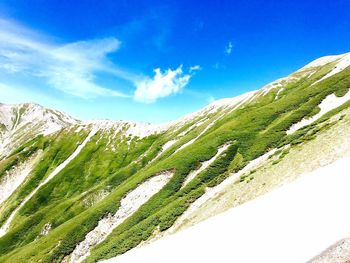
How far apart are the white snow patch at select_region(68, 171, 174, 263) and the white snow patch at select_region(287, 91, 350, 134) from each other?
2707cm

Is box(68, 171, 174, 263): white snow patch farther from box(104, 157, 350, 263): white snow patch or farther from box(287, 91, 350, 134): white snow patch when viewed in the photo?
box(104, 157, 350, 263): white snow patch

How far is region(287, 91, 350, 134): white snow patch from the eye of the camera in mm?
64938

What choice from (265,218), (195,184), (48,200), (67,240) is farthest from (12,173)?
(265,218)

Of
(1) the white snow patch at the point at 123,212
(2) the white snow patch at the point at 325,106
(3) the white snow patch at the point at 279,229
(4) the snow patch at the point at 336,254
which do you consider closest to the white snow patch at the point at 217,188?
(2) the white snow patch at the point at 325,106

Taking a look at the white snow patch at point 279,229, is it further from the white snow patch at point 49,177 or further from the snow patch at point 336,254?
the white snow patch at point 49,177

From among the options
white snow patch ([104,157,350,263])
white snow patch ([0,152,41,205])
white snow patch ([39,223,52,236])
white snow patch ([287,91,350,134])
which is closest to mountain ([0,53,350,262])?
white snow patch ([287,91,350,134])

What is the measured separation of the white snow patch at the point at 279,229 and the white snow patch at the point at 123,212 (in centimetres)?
3694

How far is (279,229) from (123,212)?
171 ft

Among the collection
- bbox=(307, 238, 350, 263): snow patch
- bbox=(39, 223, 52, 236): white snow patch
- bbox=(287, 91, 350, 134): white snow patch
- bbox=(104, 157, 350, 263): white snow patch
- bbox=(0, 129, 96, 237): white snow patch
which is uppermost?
bbox=(0, 129, 96, 237): white snow patch

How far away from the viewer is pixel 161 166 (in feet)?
253

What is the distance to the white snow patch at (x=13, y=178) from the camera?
145 meters

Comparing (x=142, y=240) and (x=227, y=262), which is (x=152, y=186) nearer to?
(x=142, y=240)

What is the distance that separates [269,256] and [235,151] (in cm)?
4698

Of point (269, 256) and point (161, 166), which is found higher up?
point (161, 166)
